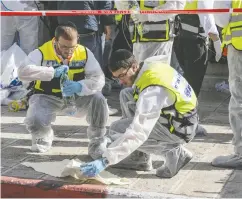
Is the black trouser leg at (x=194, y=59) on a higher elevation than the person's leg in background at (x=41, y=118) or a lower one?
higher

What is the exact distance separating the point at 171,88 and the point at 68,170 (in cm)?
101

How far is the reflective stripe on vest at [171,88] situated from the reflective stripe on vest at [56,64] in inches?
31.3

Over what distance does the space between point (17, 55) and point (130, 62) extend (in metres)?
3.42

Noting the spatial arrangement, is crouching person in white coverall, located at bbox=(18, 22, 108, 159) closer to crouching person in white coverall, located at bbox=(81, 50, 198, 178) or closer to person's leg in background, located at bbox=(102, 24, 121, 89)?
crouching person in white coverall, located at bbox=(81, 50, 198, 178)

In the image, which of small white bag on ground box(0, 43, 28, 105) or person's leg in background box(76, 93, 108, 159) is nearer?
person's leg in background box(76, 93, 108, 159)

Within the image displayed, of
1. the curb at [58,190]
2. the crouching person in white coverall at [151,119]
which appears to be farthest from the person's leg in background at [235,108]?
the curb at [58,190]

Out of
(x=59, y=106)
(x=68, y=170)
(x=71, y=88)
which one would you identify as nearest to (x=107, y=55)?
(x=59, y=106)

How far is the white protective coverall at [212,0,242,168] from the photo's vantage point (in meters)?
5.37

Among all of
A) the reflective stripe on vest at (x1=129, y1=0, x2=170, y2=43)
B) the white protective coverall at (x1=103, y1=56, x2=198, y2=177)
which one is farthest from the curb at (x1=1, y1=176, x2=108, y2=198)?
the reflective stripe on vest at (x1=129, y1=0, x2=170, y2=43)

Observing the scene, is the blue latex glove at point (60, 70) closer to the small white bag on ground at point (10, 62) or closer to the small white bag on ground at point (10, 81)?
the small white bag on ground at point (10, 81)

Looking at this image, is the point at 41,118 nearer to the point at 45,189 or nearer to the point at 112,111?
the point at 45,189

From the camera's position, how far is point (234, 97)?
5.41 metres

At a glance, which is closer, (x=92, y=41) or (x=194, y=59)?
(x=194, y=59)

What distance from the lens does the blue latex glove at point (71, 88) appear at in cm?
562
